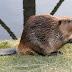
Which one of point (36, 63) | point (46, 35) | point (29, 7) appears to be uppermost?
point (46, 35)

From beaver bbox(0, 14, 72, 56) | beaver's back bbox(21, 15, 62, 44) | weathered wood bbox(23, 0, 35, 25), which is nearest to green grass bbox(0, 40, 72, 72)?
beaver bbox(0, 14, 72, 56)

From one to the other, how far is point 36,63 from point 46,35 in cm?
57

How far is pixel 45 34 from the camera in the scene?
3.88 meters

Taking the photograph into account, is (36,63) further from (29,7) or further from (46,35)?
(29,7)

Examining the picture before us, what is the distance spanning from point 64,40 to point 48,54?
407 millimetres

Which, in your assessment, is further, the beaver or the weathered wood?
the weathered wood

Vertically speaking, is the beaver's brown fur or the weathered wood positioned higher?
the beaver's brown fur

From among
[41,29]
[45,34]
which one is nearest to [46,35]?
[45,34]

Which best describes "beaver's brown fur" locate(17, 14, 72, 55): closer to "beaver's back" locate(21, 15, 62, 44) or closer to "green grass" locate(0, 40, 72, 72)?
"beaver's back" locate(21, 15, 62, 44)

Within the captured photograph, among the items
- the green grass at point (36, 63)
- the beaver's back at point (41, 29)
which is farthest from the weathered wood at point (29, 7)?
the green grass at point (36, 63)

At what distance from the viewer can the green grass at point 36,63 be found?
10.9ft

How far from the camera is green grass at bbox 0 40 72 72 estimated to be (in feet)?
10.9

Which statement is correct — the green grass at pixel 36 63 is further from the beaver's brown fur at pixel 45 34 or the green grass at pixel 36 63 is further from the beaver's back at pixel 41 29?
the beaver's back at pixel 41 29

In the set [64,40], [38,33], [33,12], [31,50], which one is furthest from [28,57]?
[33,12]
